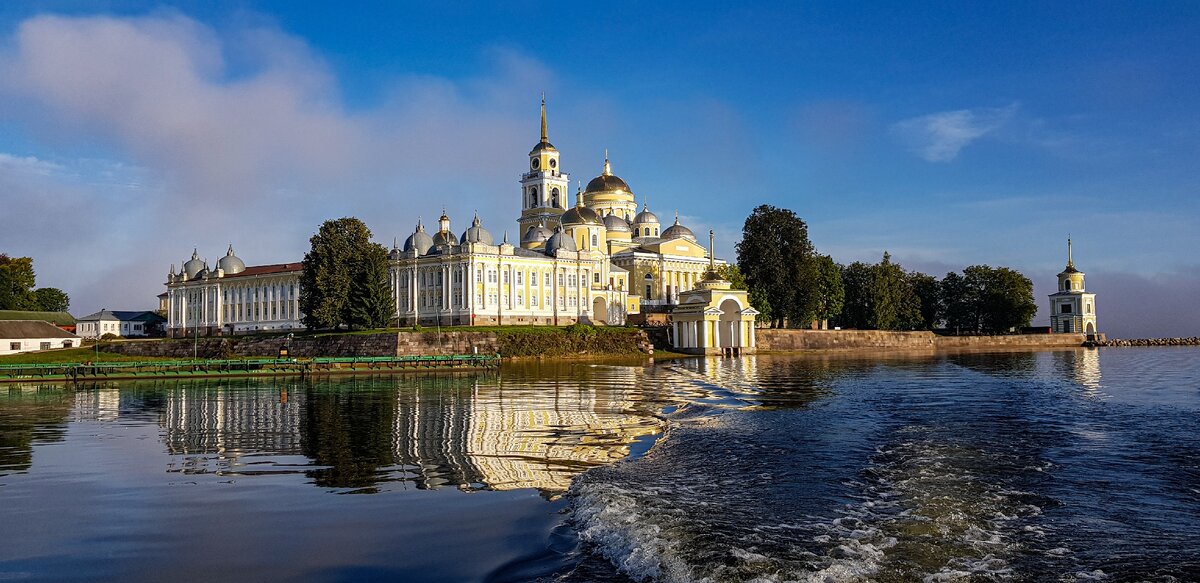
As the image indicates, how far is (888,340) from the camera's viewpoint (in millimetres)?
99500

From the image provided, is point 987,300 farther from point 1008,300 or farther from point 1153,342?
point 1153,342

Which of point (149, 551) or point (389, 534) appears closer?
point (149, 551)

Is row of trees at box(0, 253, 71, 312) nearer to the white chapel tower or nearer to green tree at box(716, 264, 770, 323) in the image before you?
green tree at box(716, 264, 770, 323)

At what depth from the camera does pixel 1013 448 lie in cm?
1856

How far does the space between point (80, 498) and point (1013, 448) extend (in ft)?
58.6


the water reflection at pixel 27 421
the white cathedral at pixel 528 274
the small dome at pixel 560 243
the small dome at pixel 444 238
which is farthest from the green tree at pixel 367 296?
the water reflection at pixel 27 421

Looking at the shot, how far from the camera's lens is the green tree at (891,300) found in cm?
10531

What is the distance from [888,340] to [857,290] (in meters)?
11.3

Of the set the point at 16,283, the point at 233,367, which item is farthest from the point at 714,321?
the point at 16,283

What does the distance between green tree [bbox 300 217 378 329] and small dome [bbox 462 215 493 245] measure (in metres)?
15.8

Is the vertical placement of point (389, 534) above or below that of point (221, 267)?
below

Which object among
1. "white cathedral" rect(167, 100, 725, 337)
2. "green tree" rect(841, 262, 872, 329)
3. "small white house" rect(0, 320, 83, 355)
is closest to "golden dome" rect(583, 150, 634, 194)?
"white cathedral" rect(167, 100, 725, 337)

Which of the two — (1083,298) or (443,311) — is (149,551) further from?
(1083,298)

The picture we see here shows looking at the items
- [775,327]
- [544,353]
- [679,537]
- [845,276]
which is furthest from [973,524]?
[845,276]
